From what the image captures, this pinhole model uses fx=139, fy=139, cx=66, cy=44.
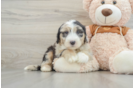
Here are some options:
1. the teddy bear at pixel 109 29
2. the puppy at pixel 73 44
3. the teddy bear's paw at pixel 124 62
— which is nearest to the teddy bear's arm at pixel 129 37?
the teddy bear at pixel 109 29

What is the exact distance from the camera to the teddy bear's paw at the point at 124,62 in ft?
2.84

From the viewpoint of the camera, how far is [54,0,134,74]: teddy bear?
3.25ft

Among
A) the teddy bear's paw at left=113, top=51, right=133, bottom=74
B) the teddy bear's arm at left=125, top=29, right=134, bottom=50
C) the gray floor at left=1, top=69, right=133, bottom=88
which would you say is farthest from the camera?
the teddy bear's arm at left=125, top=29, right=134, bottom=50

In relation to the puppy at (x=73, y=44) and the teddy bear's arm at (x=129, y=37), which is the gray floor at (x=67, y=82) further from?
the teddy bear's arm at (x=129, y=37)

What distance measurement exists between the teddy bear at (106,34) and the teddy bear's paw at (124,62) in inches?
2.0

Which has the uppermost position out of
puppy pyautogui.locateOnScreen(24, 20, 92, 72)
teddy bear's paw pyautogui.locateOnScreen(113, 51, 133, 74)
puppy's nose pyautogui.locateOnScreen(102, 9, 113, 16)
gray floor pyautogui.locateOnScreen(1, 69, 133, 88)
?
puppy's nose pyautogui.locateOnScreen(102, 9, 113, 16)

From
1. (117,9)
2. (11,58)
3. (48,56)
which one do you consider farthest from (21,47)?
(117,9)

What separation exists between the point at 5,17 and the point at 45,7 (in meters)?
0.43

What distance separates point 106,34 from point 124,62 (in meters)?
0.31

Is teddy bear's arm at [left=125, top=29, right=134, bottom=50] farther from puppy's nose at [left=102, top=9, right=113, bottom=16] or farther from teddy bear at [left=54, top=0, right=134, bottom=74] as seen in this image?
puppy's nose at [left=102, top=9, right=113, bottom=16]

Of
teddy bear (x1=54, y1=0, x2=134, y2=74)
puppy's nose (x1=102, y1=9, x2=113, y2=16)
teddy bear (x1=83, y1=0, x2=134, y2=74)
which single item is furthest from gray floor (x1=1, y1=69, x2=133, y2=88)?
puppy's nose (x1=102, y1=9, x2=113, y2=16)

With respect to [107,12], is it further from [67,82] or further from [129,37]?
[67,82]

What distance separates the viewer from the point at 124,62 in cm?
88

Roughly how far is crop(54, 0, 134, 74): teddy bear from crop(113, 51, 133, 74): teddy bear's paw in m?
0.05
